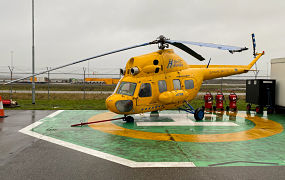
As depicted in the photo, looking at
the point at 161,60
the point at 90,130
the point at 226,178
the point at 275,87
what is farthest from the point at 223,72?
the point at 226,178

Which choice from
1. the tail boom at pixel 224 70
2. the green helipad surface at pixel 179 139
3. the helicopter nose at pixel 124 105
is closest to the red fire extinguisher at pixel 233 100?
the tail boom at pixel 224 70

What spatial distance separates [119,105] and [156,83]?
208 cm

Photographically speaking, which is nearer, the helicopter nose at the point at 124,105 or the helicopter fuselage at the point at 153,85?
the helicopter nose at the point at 124,105

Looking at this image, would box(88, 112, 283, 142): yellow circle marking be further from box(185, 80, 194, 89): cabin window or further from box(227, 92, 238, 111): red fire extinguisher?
box(227, 92, 238, 111): red fire extinguisher

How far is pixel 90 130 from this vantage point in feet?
28.0

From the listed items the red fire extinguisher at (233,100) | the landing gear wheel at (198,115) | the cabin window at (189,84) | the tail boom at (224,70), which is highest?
the tail boom at (224,70)

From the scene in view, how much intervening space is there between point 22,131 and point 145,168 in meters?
5.71

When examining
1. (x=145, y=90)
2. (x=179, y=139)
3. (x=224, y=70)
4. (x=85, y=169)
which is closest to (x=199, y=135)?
(x=179, y=139)

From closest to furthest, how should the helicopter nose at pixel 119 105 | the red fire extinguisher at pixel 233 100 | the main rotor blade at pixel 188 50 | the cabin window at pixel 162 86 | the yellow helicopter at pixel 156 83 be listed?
1. the helicopter nose at pixel 119 105
2. the yellow helicopter at pixel 156 83
3. the main rotor blade at pixel 188 50
4. the cabin window at pixel 162 86
5. the red fire extinguisher at pixel 233 100

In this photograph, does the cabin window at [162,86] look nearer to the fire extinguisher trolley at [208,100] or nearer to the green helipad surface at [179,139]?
the green helipad surface at [179,139]

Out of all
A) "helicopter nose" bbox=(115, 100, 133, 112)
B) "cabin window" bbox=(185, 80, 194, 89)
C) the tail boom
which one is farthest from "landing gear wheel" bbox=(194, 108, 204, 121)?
"helicopter nose" bbox=(115, 100, 133, 112)

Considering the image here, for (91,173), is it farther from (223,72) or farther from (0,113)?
(223,72)

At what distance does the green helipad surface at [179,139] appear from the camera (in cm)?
557

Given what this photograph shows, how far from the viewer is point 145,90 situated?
953 cm
